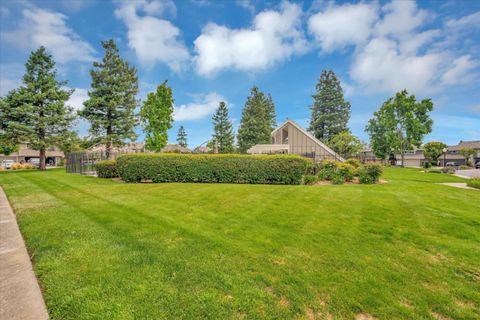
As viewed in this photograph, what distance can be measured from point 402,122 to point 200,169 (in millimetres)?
41551

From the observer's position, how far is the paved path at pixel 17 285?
2.17 metres

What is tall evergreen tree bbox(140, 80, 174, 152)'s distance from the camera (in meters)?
20.8

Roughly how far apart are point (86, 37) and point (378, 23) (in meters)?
17.5

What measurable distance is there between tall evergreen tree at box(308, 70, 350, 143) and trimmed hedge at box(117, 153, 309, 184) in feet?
113

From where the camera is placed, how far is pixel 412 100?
119 feet

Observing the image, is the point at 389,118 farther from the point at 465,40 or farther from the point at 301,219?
the point at 301,219

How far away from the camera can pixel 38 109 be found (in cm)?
2383

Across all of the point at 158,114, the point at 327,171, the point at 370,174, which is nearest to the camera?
the point at 370,174

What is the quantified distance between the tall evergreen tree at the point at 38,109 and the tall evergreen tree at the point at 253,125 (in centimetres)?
2702

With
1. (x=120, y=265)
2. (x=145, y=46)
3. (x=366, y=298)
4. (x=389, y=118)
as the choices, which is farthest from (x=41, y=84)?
(x=389, y=118)

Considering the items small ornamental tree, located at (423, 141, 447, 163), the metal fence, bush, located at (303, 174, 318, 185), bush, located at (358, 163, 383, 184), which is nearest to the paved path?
bush, located at (303, 174, 318, 185)

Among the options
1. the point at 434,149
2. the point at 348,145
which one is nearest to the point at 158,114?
the point at 348,145

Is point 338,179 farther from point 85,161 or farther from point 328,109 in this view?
point 328,109

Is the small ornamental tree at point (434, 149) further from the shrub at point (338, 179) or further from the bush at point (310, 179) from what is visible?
the bush at point (310, 179)
